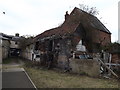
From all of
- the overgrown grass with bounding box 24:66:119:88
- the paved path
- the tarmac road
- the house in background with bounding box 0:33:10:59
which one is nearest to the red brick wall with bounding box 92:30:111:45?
the overgrown grass with bounding box 24:66:119:88

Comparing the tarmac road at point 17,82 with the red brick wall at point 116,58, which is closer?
the tarmac road at point 17,82

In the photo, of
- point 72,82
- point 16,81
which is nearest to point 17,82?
point 16,81

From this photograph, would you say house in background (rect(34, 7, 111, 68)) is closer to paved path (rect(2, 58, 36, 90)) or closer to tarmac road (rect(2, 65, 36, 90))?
paved path (rect(2, 58, 36, 90))

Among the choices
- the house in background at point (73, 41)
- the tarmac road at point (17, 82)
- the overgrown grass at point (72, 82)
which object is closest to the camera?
the tarmac road at point (17, 82)

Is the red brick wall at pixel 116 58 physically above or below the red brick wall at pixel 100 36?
below

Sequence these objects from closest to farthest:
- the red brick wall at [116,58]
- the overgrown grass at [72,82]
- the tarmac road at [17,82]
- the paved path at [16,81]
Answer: the tarmac road at [17,82] < the paved path at [16,81] < the overgrown grass at [72,82] < the red brick wall at [116,58]

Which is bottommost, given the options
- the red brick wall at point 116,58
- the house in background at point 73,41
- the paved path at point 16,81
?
the paved path at point 16,81

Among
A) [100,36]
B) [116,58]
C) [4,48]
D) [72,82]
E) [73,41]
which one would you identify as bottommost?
[72,82]

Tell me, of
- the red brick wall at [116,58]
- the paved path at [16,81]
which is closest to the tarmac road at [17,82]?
the paved path at [16,81]

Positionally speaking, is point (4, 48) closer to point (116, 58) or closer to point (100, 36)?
point (100, 36)

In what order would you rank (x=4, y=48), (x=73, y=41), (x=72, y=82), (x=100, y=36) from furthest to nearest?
1. (x=4, y=48)
2. (x=100, y=36)
3. (x=73, y=41)
4. (x=72, y=82)

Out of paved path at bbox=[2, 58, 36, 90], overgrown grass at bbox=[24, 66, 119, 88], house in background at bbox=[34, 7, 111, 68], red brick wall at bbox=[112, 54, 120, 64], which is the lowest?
overgrown grass at bbox=[24, 66, 119, 88]

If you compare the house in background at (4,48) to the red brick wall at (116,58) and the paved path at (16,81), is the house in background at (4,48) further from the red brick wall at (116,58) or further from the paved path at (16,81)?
the red brick wall at (116,58)

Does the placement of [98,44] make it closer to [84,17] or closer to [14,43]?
[84,17]
